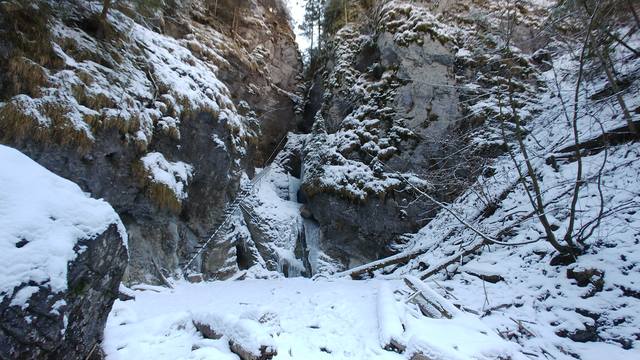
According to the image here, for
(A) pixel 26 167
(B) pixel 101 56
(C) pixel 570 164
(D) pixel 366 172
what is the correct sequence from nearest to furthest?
(A) pixel 26 167 → (C) pixel 570 164 → (B) pixel 101 56 → (D) pixel 366 172

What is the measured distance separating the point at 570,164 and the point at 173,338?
7087 millimetres

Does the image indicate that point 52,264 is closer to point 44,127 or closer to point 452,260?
point 44,127

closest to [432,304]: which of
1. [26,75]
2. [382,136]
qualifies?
[26,75]

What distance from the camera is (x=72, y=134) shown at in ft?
20.5

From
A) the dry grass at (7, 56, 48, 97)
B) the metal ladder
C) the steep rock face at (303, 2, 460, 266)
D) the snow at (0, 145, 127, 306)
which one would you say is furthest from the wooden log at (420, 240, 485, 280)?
the dry grass at (7, 56, 48, 97)

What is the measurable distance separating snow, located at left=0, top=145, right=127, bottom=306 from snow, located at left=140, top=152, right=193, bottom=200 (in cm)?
512

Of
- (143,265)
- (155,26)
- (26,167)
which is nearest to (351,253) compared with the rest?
(143,265)

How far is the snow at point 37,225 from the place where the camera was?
6.79ft

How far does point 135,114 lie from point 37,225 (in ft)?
18.8

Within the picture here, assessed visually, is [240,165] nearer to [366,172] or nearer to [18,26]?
[366,172]

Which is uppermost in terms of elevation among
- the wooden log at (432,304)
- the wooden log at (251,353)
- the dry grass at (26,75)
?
the dry grass at (26,75)

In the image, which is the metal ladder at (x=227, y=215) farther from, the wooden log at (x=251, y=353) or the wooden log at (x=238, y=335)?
the wooden log at (x=251, y=353)

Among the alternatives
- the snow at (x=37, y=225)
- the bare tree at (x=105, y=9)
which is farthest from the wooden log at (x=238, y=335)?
the bare tree at (x=105, y=9)

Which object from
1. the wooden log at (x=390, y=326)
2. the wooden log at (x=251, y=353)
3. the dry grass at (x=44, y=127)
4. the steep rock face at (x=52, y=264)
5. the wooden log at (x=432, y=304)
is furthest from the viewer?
the dry grass at (x=44, y=127)
